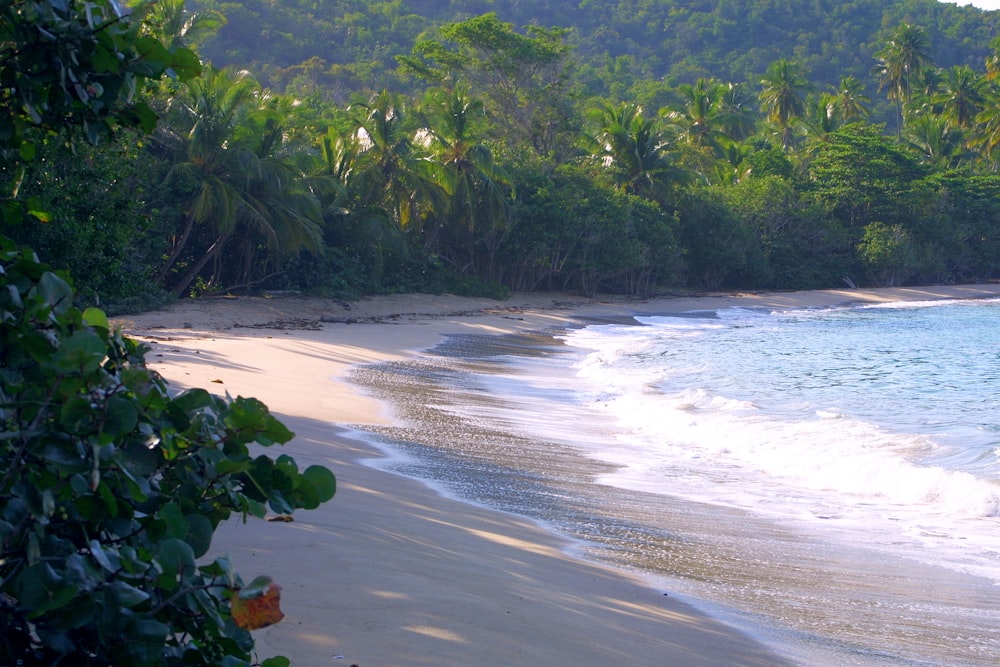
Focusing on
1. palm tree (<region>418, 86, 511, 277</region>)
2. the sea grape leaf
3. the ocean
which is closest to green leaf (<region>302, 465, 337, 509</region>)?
the sea grape leaf

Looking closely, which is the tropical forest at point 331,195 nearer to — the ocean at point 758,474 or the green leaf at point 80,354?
the green leaf at point 80,354

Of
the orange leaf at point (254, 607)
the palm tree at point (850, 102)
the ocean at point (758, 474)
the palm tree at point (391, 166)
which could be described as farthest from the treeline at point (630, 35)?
the orange leaf at point (254, 607)

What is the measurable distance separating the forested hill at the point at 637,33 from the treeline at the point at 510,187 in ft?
Result: 36.1

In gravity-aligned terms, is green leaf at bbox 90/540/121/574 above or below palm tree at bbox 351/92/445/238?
below

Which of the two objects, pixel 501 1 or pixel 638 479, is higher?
pixel 501 1

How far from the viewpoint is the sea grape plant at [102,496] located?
1520 millimetres

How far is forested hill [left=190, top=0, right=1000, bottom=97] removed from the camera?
59312 millimetres

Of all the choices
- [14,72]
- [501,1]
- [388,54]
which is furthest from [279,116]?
[501,1]

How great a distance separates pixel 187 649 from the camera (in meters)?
1.69

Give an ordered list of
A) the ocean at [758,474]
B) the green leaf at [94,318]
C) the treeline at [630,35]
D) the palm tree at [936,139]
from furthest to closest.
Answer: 1. the treeline at [630,35]
2. the palm tree at [936,139]
3. the ocean at [758,474]
4. the green leaf at [94,318]

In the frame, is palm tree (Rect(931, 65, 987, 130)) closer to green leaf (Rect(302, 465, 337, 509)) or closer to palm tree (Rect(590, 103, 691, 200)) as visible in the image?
palm tree (Rect(590, 103, 691, 200))

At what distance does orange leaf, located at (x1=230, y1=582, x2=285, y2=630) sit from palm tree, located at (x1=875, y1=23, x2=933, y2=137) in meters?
60.0

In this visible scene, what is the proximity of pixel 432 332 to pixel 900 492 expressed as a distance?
13765mm

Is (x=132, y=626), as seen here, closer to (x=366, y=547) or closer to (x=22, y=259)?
(x=22, y=259)
